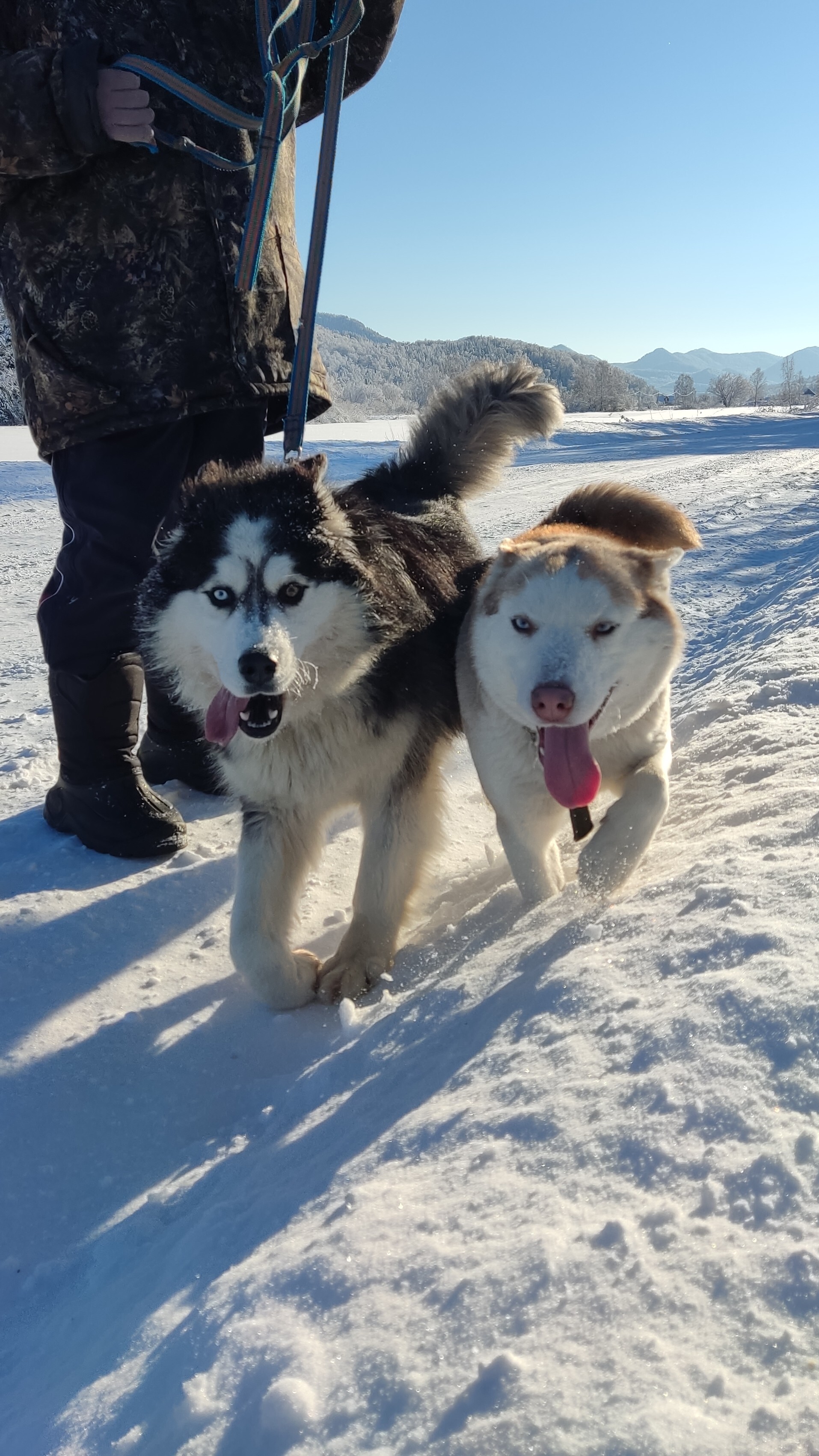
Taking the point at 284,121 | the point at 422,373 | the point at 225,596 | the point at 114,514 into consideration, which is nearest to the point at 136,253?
the point at 284,121

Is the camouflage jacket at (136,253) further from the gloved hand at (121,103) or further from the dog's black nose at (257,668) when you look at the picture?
the dog's black nose at (257,668)

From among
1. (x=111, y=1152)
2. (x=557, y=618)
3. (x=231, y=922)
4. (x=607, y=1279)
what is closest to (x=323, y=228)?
(x=557, y=618)

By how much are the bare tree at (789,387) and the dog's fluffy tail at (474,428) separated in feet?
96.8

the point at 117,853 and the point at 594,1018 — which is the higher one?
the point at 594,1018

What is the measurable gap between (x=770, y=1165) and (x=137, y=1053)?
158cm

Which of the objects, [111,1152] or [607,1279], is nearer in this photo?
[607,1279]

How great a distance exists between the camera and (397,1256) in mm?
1224


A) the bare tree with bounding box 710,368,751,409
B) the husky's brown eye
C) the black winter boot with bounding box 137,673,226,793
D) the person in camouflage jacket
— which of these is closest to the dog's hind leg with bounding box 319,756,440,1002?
the husky's brown eye

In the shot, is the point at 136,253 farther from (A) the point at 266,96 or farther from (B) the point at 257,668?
(B) the point at 257,668

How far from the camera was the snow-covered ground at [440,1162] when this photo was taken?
3.18 feet

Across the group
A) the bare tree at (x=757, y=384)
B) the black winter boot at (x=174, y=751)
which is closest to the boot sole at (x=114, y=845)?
the black winter boot at (x=174, y=751)

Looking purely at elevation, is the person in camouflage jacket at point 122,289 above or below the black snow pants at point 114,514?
above

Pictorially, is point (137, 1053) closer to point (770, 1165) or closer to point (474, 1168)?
point (474, 1168)

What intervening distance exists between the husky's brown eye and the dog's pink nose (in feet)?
2.14
